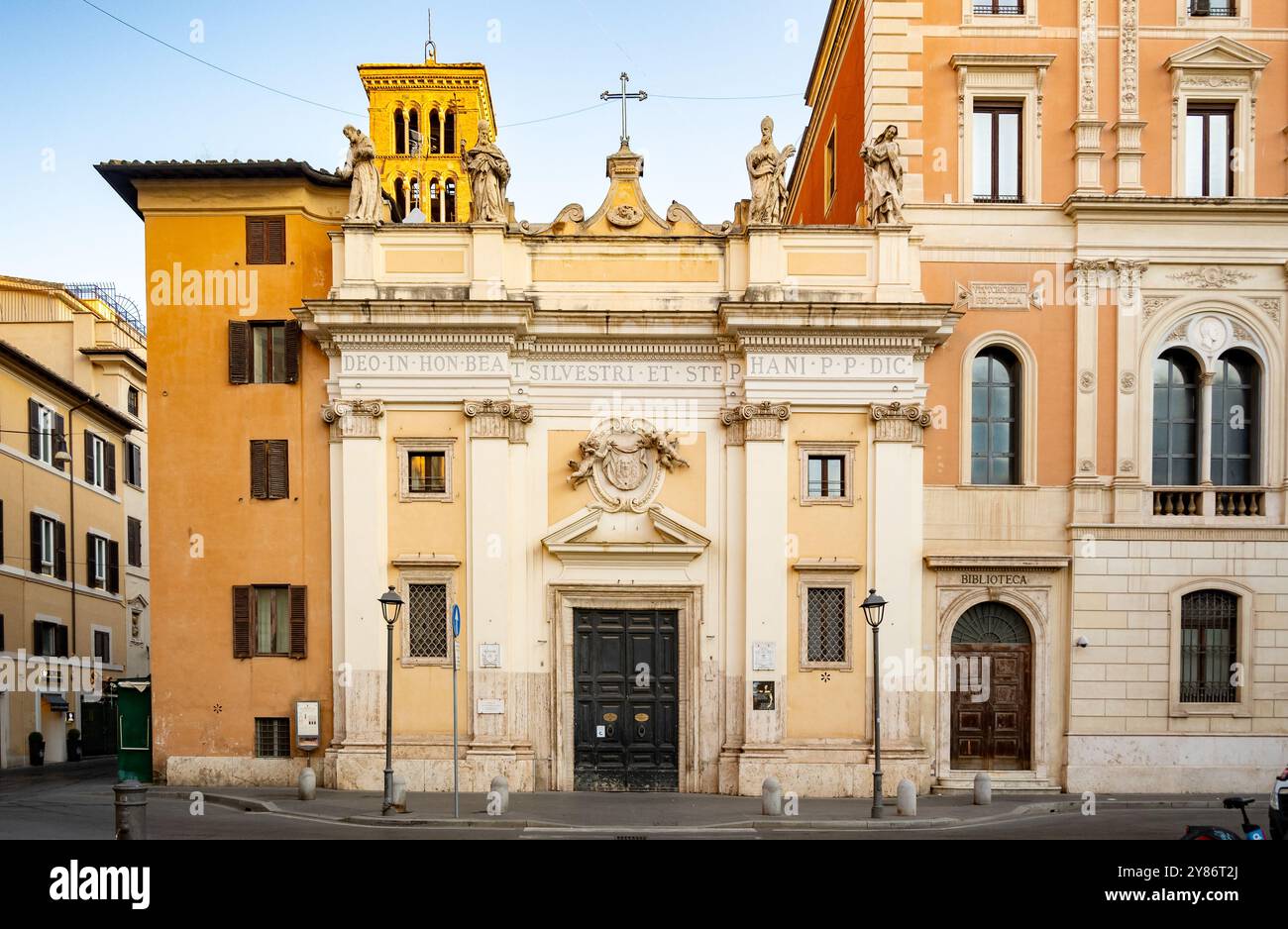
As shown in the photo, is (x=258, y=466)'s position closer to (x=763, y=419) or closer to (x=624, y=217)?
(x=624, y=217)

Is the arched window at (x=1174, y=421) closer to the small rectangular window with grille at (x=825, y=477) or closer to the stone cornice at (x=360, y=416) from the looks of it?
the small rectangular window with grille at (x=825, y=477)

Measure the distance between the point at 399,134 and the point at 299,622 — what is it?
221 feet

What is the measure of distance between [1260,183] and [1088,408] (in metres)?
6.01

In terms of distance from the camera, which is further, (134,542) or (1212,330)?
(134,542)

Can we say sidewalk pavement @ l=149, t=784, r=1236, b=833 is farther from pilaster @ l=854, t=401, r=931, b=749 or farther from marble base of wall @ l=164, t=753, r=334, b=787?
pilaster @ l=854, t=401, r=931, b=749

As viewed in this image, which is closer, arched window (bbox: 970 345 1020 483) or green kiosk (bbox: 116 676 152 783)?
arched window (bbox: 970 345 1020 483)

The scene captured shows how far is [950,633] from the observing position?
21359 mm

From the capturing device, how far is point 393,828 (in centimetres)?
1678

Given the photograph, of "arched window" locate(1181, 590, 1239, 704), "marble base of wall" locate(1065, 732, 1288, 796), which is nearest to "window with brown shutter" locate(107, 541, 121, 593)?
"marble base of wall" locate(1065, 732, 1288, 796)

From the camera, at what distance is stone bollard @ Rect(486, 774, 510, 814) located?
17469 millimetres

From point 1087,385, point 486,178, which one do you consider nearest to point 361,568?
point 486,178

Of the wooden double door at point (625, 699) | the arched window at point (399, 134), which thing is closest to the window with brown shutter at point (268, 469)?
the wooden double door at point (625, 699)
